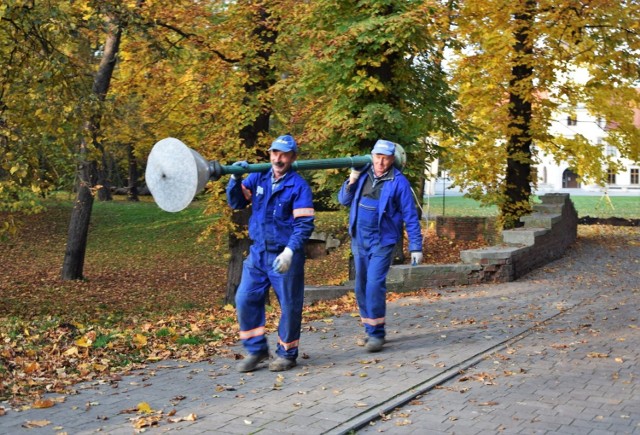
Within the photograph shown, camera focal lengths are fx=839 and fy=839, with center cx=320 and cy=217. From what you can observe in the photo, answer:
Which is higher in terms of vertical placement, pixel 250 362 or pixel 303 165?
pixel 303 165

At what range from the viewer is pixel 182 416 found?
583 cm

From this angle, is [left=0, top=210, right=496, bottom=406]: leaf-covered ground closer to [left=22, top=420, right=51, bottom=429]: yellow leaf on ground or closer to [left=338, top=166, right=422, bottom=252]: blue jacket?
[left=22, top=420, right=51, bottom=429]: yellow leaf on ground

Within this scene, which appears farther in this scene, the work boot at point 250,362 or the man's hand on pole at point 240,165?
the work boot at point 250,362

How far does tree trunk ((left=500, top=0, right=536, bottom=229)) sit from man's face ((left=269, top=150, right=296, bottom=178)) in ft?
41.6

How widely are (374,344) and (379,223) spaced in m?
1.21

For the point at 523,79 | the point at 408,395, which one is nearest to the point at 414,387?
the point at 408,395

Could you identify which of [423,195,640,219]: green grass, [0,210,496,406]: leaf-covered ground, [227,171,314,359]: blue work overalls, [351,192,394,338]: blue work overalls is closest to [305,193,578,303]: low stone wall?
[0,210,496,406]: leaf-covered ground

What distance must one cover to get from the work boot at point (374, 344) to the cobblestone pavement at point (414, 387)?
0.08 meters

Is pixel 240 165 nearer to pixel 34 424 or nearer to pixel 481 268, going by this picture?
pixel 34 424

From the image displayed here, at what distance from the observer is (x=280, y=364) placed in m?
7.37

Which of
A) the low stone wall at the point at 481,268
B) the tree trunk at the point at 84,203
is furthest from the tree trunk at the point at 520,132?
the tree trunk at the point at 84,203

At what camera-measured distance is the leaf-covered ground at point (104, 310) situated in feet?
24.8

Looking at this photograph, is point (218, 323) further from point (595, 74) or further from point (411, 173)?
point (595, 74)

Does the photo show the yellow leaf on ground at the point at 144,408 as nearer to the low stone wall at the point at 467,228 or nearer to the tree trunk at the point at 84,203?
the tree trunk at the point at 84,203
